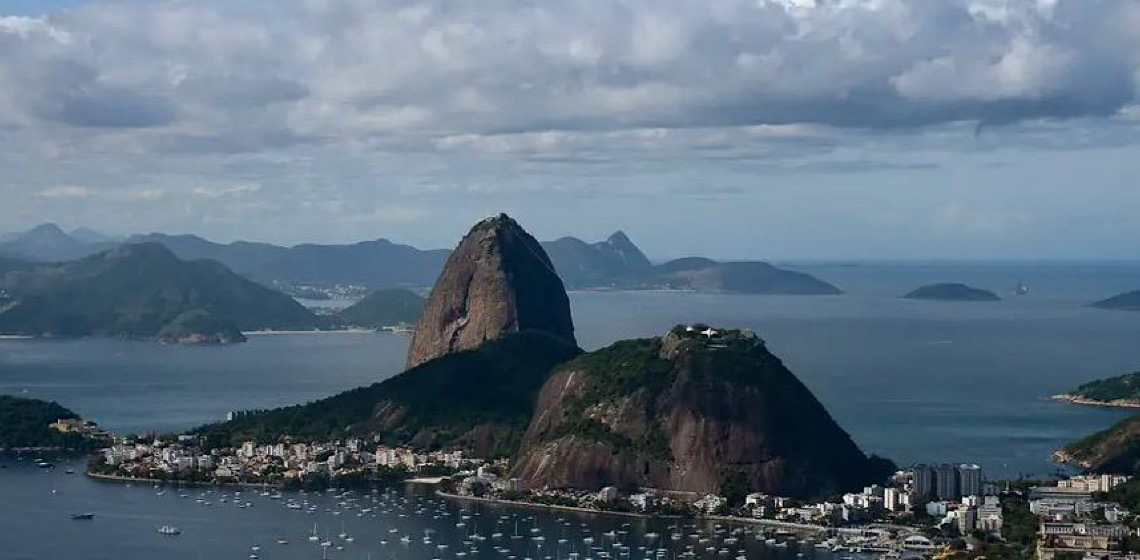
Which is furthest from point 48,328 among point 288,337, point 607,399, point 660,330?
point 607,399

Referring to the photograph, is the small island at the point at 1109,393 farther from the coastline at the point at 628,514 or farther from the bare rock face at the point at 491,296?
the coastline at the point at 628,514

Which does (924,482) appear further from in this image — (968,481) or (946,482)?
(968,481)

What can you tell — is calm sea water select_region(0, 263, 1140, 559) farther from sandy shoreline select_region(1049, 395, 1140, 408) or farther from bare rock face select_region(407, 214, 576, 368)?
bare rock face select_region(407, 214, 576, 368)

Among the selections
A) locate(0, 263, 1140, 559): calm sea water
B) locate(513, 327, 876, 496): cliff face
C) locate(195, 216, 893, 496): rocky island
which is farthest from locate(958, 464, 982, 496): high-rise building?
locate(0, 263, 1140, 559): calm sea water

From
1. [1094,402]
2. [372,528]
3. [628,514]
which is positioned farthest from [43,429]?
[1094,402]

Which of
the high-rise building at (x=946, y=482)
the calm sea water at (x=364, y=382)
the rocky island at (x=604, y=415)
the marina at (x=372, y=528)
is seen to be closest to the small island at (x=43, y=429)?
the calm sea water at (x=364, y=382)
